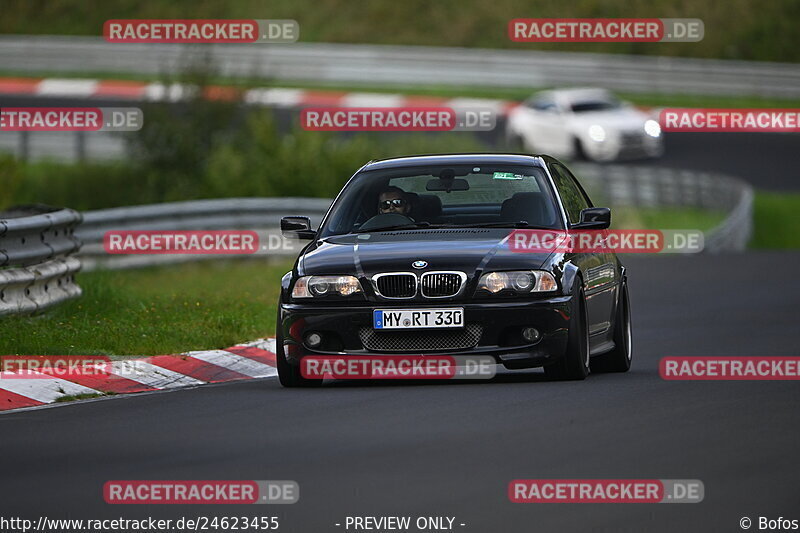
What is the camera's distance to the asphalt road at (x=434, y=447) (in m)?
7.14

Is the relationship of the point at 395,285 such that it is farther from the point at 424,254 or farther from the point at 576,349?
the point at 576,349

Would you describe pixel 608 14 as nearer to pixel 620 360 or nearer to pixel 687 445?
pixel 620 360

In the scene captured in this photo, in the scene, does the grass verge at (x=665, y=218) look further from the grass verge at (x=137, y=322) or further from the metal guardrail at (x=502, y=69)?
the grass verge at (x=137, y=322)

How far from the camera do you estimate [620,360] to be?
503 inches

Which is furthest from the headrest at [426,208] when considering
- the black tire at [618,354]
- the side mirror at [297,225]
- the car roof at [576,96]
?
the car roof at [576,96]

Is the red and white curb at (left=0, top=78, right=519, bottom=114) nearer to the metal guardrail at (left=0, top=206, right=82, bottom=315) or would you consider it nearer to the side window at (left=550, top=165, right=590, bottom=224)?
the metal guardrail at (left=0, top=206, right=82, bottom=315)

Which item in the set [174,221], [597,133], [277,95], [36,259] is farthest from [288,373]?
[277,95]

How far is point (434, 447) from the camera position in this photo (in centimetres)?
867

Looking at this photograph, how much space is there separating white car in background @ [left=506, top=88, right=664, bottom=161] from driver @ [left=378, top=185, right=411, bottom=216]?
88.8 feet

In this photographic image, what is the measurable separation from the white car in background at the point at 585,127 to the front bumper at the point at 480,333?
28293mm

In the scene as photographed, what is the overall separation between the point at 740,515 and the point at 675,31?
46204 millimetres

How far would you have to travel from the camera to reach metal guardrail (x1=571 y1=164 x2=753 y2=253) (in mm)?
33000

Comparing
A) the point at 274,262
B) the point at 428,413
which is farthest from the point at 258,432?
the point at 274,262

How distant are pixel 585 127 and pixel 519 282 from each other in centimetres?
2864
